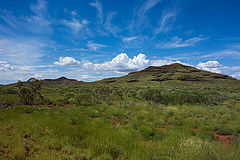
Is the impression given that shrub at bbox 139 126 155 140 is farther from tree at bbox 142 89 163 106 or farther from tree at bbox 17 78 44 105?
tree at bbox 142 89 163 106

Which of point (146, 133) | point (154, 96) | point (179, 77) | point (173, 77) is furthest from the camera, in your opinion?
point (173, 77)

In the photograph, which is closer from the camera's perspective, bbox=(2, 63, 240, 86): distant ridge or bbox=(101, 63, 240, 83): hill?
bbox=(101, 63, 240, 83): hill

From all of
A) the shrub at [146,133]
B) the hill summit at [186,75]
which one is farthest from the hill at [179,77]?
the shrub at [146,133]

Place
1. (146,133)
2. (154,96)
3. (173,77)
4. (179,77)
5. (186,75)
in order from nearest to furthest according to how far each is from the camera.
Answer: (146,133), (154,96), (179,77), (173,77), (186,75)

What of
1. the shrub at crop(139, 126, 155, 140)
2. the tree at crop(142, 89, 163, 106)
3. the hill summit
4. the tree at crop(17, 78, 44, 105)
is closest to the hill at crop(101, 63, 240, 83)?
the hill summit

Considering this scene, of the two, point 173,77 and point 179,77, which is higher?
point 173,77

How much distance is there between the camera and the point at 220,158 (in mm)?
4059

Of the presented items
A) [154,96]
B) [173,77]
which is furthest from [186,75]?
[154,96]

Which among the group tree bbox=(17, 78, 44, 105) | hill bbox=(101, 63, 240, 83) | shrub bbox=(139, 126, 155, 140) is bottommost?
shrub bbox=(139, 126, 155, 140)

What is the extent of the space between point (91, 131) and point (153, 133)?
3520 millimetres

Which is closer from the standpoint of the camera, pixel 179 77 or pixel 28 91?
pixel 28 91

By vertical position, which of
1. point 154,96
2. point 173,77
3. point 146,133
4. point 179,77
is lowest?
point 146,133

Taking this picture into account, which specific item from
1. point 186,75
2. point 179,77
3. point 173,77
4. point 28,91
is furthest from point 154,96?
point 186,75

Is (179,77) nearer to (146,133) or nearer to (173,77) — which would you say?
(173,77)
